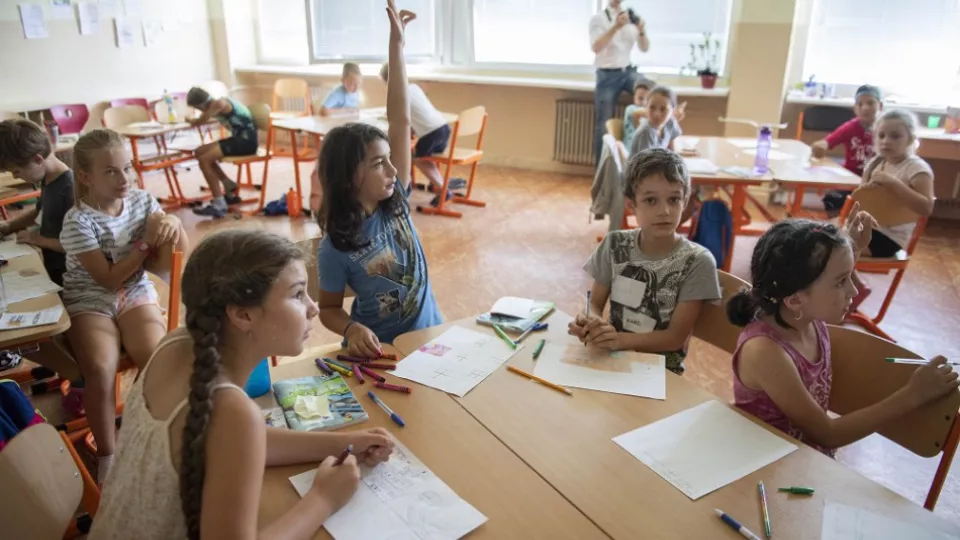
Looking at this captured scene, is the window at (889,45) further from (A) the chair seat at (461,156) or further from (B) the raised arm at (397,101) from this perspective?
(B) the raised arm at (397,101)

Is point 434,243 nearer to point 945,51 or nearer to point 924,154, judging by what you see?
point 924,154

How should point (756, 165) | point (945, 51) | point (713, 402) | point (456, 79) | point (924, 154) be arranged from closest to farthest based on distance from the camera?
point (713, 402) → point (756, 165) → point (924, 154) → point (945, 51) → point (456, 79)

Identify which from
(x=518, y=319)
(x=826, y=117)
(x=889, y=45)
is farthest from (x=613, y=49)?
(x=518, y=319)

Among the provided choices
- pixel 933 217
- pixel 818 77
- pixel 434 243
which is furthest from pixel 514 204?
pixel 933 217

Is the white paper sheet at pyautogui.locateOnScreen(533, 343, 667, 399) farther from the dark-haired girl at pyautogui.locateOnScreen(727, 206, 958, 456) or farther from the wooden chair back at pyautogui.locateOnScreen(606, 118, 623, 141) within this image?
the wooden chair back at pyautogui.locateOnScreen(606, 118, 623, 141)

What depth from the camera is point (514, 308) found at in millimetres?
1811

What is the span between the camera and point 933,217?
5.13 meters

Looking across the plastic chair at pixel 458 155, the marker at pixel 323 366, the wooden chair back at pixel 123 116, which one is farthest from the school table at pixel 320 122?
the marker at pixel 323 366

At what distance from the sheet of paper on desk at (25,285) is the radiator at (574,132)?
5102 mm

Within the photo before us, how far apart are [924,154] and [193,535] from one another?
524cm

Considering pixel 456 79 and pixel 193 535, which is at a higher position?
pixel 456 79

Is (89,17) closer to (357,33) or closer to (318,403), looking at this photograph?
(357,33)

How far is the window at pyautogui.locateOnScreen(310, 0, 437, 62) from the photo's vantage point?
6.96 metres

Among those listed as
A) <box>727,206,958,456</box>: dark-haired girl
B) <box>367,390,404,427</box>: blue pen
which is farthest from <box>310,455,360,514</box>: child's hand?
<box>727,206,958,456</box>: dark-haired girl
